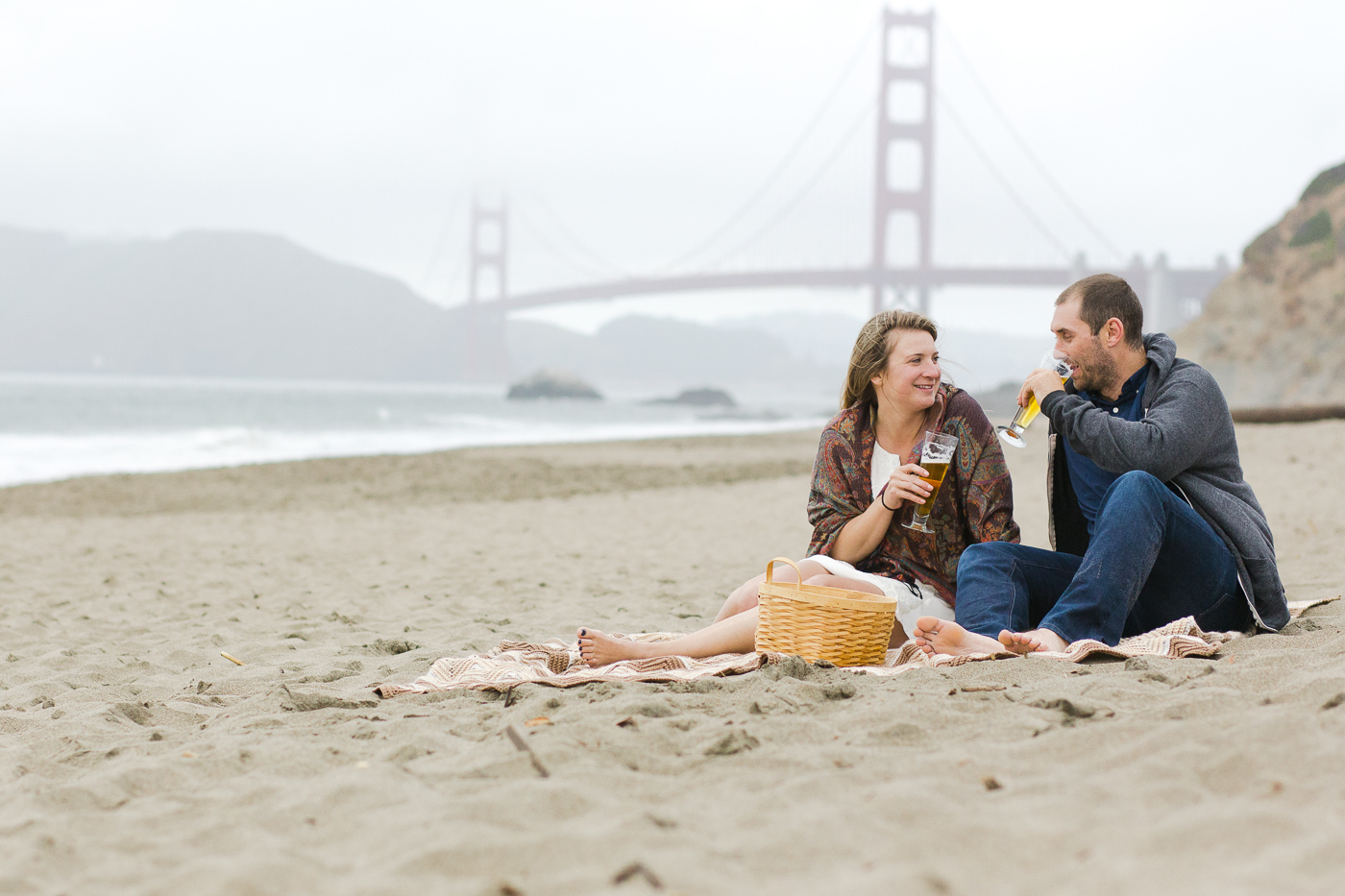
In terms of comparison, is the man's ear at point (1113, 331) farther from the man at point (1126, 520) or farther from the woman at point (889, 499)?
the woman at point (889, 499)

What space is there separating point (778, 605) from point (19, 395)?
109ft

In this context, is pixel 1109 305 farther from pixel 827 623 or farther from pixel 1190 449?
pixel 827 623

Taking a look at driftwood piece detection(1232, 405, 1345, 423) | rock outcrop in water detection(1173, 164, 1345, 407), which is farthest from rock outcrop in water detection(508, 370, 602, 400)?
driftwood piece detection(1232, 405, 1345, 423)

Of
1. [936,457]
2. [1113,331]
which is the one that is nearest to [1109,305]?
[1113,331]

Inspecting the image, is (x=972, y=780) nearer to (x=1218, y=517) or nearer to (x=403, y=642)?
(x=1218, y=517)

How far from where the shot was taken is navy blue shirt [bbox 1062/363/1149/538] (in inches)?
78.4

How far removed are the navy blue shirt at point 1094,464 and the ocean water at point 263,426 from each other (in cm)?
855

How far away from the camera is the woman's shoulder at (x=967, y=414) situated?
2.07m

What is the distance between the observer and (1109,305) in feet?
6.42

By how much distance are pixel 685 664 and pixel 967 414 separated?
73cm

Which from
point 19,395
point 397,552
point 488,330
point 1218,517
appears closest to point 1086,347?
point 1218,517

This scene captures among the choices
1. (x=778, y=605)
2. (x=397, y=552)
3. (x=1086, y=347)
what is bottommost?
(x=397, y=552)

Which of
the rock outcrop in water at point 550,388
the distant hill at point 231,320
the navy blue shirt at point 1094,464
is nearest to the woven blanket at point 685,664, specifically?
the navy blue shirt at point 1094,464

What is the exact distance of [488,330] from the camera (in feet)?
135
